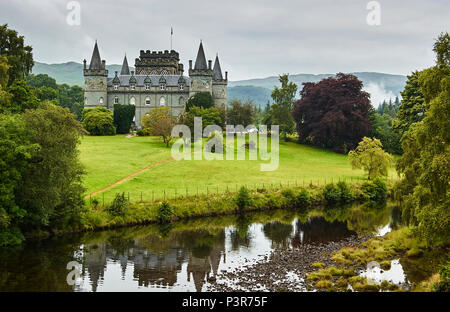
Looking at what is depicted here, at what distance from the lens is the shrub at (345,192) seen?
143ft

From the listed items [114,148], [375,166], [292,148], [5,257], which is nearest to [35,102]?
[5,257]

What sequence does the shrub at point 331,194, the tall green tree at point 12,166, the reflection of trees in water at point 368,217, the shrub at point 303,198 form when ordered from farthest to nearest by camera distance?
the shrub at point 331,194, the shrub at point 303,198, the reflection of trees in water at point 368,217, the tall green tree at point 12,166

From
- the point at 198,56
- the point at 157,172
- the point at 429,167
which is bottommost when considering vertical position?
the point at 157,172

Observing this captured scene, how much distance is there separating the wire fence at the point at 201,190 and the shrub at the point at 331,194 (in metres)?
1.71

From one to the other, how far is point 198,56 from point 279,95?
16.7 m

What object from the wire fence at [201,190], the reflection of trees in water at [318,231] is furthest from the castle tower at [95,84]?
the reflection of trees in water at [318,231]

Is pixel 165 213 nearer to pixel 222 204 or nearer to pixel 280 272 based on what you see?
pixel 222 204

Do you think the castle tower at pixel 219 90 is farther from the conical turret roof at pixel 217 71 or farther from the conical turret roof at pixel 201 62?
the conical turret roof at pixel 201 62

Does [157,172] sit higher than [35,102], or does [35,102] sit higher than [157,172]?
[35,102]

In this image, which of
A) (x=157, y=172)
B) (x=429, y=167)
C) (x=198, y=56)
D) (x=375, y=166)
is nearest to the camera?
(x=429, y=167)

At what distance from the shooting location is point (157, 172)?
146 feet

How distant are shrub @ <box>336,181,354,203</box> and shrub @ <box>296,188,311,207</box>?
3902mm

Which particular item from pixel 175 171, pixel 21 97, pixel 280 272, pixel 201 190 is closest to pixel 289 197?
pixel 201 190

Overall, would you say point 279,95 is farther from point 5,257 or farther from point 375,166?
→ point 5,257
